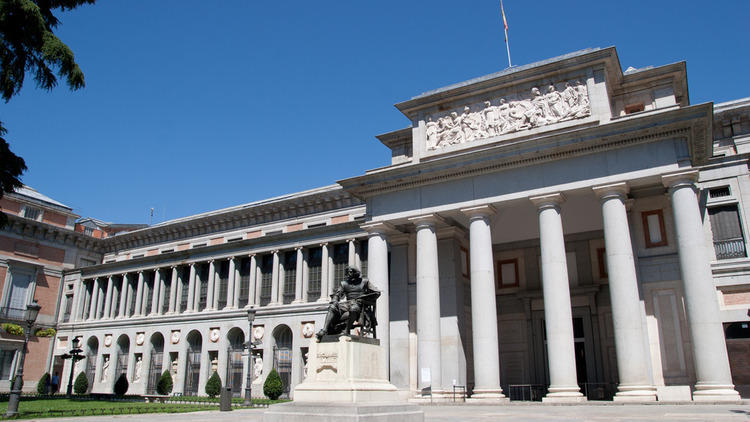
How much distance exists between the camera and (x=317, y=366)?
1427cm

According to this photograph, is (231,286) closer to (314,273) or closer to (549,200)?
(314,273)

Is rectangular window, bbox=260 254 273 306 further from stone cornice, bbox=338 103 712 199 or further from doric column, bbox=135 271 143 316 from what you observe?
stone cornice, bbox=338 103 712 199

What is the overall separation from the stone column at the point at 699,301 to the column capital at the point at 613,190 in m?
1.55

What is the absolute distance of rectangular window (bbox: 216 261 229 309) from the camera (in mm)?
48469

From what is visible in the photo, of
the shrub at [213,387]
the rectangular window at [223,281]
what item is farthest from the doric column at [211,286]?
the shrub at [213,387]

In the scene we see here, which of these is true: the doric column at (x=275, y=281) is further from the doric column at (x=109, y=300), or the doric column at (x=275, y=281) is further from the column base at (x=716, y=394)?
the column base at (x=716, y=394)

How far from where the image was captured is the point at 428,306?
27422mm

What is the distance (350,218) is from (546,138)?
880 inches

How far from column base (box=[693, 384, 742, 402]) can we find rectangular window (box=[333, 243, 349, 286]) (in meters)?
25.9

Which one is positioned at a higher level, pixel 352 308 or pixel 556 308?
pixel 556 308

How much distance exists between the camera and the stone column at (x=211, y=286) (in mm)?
48344

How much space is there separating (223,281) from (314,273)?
970 cm

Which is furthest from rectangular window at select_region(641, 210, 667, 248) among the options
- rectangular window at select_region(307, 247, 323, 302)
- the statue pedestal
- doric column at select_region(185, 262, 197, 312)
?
doric column at select_region(185, 262, 197, 312)

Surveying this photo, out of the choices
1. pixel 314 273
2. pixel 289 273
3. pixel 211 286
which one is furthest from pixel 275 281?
pixel 211 286
